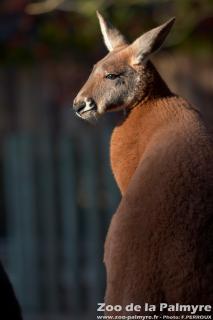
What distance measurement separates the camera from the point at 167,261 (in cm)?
457

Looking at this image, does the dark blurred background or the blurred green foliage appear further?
the dark blurred background

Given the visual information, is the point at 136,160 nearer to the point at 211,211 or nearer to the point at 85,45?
the point at 211,211

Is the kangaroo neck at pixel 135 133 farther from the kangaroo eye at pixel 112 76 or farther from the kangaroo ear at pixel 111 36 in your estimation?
the kangaroo ear at pixel 111 36

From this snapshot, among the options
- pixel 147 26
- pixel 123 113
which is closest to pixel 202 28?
pixel 147 26

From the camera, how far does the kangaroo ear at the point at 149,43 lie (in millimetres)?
4953

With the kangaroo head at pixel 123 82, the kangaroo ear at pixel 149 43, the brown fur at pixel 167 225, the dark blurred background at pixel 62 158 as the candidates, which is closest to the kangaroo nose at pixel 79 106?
the kangaroo head at pixel 123 82

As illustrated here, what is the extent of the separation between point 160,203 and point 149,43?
74cm

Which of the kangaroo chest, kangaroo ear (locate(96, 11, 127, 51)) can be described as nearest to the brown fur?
the kangaroo chest

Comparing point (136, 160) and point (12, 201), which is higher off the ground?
point (136, 160)

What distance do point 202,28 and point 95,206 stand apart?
2.16m

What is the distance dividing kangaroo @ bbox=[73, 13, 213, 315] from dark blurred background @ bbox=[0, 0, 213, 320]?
24.1 ft

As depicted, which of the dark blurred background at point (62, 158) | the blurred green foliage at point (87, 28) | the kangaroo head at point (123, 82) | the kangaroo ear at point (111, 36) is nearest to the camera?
the kangaroo head at point (123, 82)

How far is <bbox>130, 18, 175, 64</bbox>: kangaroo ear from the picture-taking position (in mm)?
4953

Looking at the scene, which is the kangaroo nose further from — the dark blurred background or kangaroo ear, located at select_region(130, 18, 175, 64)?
the dark blurred background
